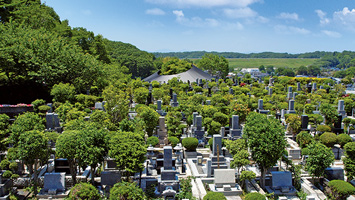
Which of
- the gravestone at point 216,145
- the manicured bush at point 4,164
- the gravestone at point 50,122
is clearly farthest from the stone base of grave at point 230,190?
the gravestone at point 50,122

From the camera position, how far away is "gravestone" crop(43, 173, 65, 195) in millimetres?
16031

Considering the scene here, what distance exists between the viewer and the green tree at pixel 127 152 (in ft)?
50.6

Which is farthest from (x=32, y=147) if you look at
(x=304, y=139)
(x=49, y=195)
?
(x=304, y=139)

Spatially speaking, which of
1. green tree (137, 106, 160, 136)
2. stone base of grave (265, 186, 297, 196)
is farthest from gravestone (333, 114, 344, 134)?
green tree (137, 106, 160, 136)

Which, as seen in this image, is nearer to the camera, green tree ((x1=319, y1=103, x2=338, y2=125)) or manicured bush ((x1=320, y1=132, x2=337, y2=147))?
manicured bush ((x1=320, y1=132, x2=337, y2=147))

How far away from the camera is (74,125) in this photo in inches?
769

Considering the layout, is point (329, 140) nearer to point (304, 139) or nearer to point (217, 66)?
point (304, 139)

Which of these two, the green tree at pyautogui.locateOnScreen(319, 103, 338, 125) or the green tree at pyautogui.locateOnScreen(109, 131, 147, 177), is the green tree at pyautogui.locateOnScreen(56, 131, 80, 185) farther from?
the green tree at pyautogui.locateOnScreen(319, 103, 338, 125)

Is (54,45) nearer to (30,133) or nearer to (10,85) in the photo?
(10,85)

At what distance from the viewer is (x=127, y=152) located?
15.4 metres

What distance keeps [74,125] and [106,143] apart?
4.21m

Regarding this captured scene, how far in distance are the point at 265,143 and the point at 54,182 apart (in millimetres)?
11536

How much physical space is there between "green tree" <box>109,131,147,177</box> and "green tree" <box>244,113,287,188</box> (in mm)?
6178

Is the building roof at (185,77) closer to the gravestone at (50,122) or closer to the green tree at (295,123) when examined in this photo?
the green tree at (295,123)
